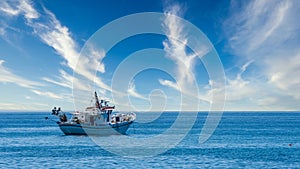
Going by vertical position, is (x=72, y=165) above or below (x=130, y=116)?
below

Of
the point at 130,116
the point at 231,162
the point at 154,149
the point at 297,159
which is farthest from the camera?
the point at 130,116

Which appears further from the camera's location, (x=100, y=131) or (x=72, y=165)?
(x=100, y=131)

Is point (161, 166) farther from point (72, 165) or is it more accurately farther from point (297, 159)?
point (297, 159)

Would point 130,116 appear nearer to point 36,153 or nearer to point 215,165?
point 36,153

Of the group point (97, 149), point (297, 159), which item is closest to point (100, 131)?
point (97, 149)

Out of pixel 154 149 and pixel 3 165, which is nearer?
pixel 3 165

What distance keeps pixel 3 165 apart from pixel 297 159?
46793 mm

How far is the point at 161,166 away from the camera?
178ft

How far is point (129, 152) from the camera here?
→ 6925 centimetres

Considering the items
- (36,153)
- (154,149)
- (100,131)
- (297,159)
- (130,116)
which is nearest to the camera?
(297,159)

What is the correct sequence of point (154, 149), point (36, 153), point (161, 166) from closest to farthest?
point (161, 166), point (36, 153), point (154, 149)

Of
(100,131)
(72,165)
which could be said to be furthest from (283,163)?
(100,131)

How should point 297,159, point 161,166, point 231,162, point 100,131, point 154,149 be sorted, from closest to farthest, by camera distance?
point 161,166
point 231,162
point 297,159
point 154,149
point 100,131

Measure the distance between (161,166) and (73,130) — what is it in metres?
51.4
